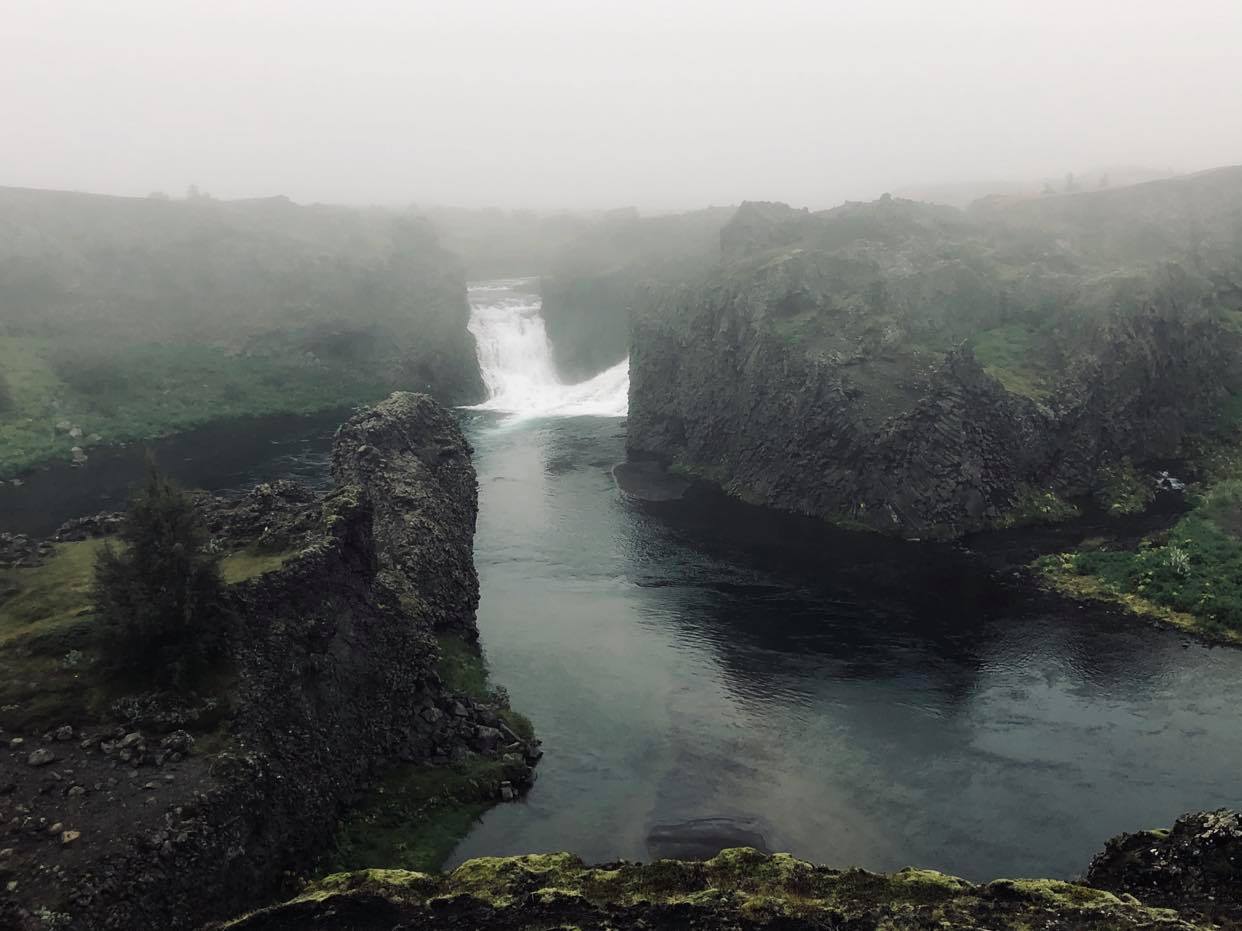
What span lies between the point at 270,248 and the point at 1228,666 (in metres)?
164

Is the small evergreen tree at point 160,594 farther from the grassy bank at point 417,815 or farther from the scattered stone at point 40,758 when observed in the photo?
the grassy bank at point 417,815

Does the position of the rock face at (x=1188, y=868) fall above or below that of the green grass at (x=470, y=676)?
above

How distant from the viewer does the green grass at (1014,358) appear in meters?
88.1

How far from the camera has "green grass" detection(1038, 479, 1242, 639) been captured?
55.8 meters

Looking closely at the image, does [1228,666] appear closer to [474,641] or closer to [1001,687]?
[1001,687]

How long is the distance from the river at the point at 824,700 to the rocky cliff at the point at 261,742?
18.8 feet

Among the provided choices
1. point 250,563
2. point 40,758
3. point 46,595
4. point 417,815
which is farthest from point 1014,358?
point 40,758

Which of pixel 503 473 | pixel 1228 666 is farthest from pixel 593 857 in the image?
pixel 503 473

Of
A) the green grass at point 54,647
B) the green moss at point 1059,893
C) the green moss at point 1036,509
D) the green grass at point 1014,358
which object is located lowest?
the green moss at point 1036,509

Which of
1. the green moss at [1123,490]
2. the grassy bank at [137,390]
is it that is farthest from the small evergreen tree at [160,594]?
the grassy bank at [137,390]

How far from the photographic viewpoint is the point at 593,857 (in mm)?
34438

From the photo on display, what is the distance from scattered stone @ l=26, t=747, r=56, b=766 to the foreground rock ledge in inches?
303

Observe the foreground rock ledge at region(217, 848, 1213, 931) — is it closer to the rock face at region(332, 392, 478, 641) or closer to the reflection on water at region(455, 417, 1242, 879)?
the reflection on water at region(455, 417, 1242, 879)

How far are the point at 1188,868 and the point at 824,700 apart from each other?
21717mm
